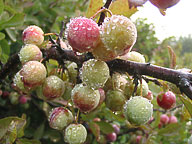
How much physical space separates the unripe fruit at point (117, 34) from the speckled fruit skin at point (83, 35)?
0.10 ft

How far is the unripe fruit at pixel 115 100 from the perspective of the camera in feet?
3.14

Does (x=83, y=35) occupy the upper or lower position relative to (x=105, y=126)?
upper

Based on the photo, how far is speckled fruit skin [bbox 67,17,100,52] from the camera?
0.71m

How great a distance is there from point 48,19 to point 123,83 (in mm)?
1434

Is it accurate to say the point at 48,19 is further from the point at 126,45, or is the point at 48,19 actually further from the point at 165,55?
the point at 165,55

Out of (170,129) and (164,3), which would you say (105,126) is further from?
(164,3)

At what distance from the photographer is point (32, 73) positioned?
0.90 meters

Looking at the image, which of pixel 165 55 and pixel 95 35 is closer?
pixel 95 35

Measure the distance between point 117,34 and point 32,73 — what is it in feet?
1.41

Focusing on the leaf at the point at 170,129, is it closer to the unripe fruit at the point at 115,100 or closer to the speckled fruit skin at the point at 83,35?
the unripe fruit at the point at 115,100

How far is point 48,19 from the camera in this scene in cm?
216

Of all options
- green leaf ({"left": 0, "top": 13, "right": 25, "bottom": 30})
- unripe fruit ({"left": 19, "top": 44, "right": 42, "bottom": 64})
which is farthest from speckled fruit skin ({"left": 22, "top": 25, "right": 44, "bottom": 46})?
green leaf ({"left": 0, "top": 13, "right": 25, "bottom": 30})

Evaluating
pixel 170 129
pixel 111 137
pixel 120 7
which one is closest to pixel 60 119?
pixel 120 7

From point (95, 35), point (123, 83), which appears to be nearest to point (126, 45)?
point (95, 35)
